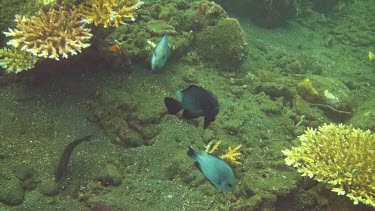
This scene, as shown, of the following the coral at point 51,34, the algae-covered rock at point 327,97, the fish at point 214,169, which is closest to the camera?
the fish at point 214,169

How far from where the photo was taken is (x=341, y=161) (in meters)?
3.83

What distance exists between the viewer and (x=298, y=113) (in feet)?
19.6

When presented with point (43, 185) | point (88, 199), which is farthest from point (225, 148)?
point (43, 185)

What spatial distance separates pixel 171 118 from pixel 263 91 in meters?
2.25

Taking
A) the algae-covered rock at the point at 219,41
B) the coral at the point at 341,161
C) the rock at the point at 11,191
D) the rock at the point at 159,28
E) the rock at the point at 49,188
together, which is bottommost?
the rock at the point at 49,188

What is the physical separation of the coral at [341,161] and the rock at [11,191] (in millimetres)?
3186

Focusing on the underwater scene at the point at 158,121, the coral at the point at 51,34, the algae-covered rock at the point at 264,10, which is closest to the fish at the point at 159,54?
the underwater scene at the point at 158,121

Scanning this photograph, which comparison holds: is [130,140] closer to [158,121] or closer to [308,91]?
[158,121]

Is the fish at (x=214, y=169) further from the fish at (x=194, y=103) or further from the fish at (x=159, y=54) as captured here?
the fish at (x=159, y=54)

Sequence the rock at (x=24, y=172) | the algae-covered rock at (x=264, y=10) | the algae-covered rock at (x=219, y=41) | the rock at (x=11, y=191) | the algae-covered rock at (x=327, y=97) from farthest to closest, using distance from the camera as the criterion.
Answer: the algae-covered rock at (x=264, y=10) < the algae-covered rock at (x=219, y=41) < the algae-covered rock at (x=327, y=97) < the rock at (x=24, y=172) < the rock at (x=11, y=191)

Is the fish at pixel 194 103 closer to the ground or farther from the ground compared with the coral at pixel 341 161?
farther from the ground

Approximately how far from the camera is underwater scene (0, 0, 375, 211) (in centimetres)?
371

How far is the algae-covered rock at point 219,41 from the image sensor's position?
6477mm

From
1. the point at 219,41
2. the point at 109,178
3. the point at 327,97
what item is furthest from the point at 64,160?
the point at 327,97
